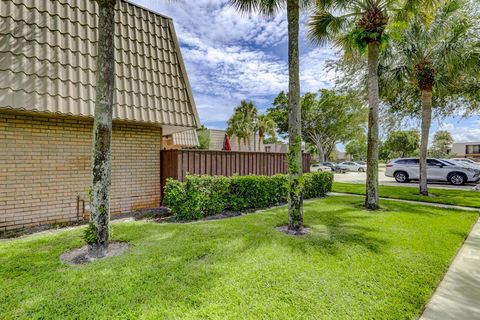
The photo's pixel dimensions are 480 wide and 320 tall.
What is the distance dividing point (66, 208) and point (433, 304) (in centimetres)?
706

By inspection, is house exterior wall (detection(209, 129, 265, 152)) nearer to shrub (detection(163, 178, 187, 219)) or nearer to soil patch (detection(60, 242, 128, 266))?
shrub (detection(163, 178, 187, 219))

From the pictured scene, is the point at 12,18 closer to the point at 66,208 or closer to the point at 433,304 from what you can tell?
the point at 66,208

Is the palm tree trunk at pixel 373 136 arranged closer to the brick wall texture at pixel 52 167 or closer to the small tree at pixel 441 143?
the brick wall texture at pixel 52 167

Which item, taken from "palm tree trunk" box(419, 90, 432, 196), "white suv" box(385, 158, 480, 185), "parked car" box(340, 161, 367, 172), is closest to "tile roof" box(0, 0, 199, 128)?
"palm tree trunk" box(419, 90, 432, 196)

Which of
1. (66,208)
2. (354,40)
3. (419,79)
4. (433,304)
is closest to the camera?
(433,304)

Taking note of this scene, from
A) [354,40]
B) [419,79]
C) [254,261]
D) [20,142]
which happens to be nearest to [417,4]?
[354,40]

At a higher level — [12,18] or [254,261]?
[12,18]

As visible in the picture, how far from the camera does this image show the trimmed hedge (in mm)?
6211

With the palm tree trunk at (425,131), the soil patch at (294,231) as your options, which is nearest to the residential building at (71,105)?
the soil patch at (294,231)

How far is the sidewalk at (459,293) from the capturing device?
2.67 m

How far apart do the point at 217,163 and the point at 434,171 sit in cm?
1550

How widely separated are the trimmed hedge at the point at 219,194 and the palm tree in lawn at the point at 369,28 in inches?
115

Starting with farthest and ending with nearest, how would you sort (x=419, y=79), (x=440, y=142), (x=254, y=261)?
1. (x=440, y=142)
2. (x=419, y=79)
3. (x=254, y=261)

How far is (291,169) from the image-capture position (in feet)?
16.9
